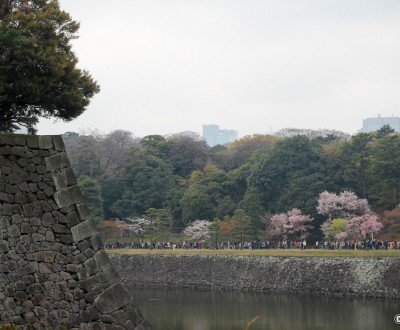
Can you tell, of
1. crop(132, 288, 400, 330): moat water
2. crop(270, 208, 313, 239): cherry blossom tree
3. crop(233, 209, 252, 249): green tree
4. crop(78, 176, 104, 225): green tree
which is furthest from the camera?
crop(78, 176, 104, 225): green tree

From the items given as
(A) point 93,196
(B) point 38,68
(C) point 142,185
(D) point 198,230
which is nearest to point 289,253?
(D) point 198,230

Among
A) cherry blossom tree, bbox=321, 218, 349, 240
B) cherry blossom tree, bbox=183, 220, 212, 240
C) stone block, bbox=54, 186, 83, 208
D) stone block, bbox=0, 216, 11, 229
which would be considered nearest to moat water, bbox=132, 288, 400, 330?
cherry blossom tree, bbox=321, 218, 349, 240

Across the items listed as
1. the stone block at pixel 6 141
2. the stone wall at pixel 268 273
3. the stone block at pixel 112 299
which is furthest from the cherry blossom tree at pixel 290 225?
the stone block at pixel 6 141

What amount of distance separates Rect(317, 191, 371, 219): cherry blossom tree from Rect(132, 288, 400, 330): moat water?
43.7 ft

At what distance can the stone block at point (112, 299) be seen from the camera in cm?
1034

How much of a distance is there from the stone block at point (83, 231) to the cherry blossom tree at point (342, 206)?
4132 centimetres

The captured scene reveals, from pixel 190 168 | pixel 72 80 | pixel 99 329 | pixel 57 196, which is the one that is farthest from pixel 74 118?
pixel 190 168

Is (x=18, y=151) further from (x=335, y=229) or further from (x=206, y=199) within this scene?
(x=206, y=199)

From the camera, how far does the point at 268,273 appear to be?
42188 mm

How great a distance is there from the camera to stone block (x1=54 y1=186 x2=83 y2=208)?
10375 millimetres

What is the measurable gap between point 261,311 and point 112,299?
844 inches

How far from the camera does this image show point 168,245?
173ft

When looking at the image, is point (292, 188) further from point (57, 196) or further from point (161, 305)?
point (57, 196)

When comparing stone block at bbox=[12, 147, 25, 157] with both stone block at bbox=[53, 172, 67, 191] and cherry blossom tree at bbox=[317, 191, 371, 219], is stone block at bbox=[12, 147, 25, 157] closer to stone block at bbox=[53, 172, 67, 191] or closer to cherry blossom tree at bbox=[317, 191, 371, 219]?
stone block at bbox=[53, 172, 67, 191]
